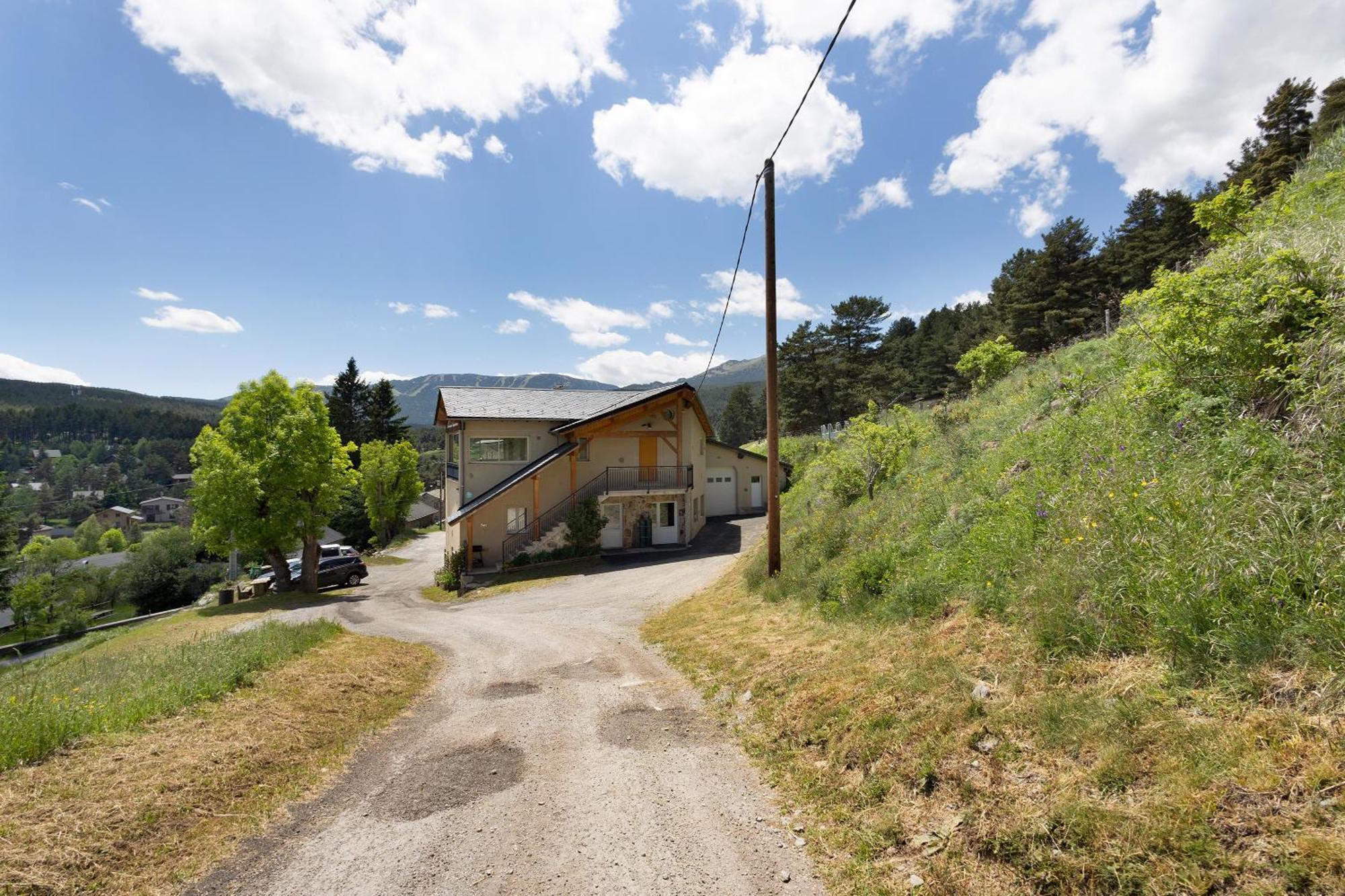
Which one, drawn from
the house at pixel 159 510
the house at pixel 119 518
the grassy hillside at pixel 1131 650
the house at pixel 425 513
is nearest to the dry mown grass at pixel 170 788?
the grassy hillside at pixel 1131 650

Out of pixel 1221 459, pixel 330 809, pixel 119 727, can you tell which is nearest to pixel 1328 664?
pixel 1221 459

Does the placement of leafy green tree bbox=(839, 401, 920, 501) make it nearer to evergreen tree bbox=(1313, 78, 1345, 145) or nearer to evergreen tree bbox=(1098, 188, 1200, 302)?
evergreen tree bbox=(1313, 78, 1345, 145)

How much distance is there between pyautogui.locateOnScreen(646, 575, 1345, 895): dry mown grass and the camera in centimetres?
253

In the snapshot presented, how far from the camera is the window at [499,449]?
25594 millimetres

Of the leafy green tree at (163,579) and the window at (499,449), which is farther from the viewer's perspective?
the leafy green tree at (163,579)

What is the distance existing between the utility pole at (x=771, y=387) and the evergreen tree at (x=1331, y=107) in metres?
25.7

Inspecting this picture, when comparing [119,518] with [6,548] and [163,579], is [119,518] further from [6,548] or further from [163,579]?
[6,548]

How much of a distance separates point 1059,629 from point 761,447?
122 ft

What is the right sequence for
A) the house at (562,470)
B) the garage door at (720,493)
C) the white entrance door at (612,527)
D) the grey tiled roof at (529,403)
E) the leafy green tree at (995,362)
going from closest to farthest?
the leafy green tree at (995,362) < the house at (562,470) < the white entrance door at (612,527) < the grey tiled roof at (529,403) < the garage door at (720,493)

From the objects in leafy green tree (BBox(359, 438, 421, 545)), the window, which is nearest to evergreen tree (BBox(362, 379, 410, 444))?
leafy green tree (BBox(359, 438, 421, 545))

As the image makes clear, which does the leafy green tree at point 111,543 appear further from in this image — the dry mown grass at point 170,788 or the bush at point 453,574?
the dry mown grass at point 170,788

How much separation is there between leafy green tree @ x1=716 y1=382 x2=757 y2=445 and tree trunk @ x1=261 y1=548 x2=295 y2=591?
64.2 meters

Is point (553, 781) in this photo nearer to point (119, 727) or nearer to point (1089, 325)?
point (119, 727)

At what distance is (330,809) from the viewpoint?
14.8 ft
